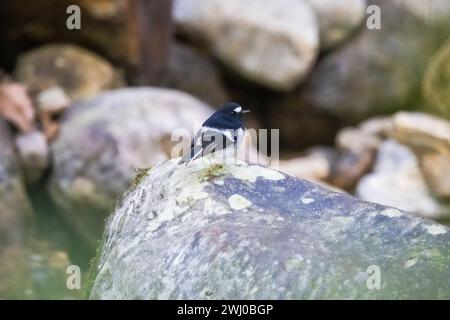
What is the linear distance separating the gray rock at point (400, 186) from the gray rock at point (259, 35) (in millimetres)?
1832

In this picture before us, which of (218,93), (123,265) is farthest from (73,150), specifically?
(123,265)

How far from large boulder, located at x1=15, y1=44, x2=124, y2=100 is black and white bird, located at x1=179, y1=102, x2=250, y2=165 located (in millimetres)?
4875

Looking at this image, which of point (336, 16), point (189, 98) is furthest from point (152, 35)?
point (336, 16)

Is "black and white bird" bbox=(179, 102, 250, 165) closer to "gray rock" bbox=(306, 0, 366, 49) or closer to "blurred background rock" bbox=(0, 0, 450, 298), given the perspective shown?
"blurred background rock" bbox=(0, 0, 450, 298)

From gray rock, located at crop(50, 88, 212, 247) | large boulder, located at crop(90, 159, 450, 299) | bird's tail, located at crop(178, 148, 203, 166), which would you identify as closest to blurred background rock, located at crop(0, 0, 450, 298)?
gray rock, located at crop(50, 88, 212, 247)

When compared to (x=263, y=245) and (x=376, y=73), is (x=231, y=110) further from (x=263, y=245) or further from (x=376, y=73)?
(x=376, y=73)

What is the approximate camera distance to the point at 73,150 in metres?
7.30

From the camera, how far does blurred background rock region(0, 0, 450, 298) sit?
7172mm

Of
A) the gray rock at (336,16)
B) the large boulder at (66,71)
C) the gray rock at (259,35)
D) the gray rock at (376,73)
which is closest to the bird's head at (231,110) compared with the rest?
the large boulder at (66,71)

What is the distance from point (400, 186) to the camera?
9.02 m

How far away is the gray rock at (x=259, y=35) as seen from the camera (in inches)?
414

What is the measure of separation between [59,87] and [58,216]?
173 centimetres

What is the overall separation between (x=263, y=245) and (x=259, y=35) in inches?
311

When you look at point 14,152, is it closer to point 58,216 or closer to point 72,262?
point 58,216
